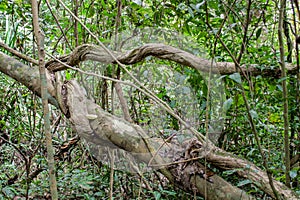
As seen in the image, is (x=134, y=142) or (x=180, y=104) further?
(x=180, y=104)

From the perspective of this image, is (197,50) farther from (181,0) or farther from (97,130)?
(97,130)

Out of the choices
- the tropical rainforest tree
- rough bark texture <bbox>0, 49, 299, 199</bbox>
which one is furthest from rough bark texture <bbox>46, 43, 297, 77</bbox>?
rough bark texture <bbox>0, 49, 299, 199</bbox>

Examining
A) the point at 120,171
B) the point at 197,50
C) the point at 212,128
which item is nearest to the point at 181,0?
the point at 197,50

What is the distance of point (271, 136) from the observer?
1280 mm

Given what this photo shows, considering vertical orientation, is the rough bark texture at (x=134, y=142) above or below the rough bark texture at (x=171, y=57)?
below

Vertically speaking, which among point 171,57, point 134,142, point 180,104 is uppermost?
point 171,57

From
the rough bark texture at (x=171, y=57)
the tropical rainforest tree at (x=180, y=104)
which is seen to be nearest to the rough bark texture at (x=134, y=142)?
the tropical rainforest tree at (x=180, y=104)

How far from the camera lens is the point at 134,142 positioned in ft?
4.17

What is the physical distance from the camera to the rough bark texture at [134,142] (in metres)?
1.20

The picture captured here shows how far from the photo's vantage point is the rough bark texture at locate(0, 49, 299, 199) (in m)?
1.20

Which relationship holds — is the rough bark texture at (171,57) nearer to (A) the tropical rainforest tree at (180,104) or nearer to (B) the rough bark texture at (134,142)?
(A) the tropical rainforest tree at (180,104)

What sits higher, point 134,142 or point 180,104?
point 180,104

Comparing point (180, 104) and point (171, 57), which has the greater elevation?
point (171, 57)

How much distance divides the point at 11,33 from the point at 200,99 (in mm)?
898
